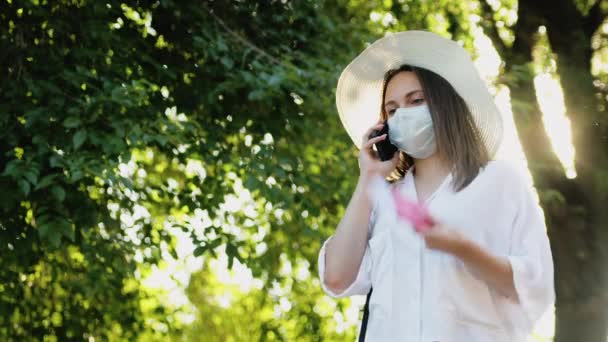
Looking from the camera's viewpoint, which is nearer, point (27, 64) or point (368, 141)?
point (368, 141)

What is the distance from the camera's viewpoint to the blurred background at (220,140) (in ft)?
17.1

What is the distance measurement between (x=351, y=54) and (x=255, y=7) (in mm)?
723

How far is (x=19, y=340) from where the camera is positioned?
7.02 m

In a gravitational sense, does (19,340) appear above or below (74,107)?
below

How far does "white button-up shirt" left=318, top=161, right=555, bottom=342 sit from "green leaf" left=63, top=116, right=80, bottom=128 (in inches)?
110

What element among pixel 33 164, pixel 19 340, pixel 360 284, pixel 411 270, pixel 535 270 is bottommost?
pixel 19 340

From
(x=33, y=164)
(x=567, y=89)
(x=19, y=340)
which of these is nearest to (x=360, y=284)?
(x=567, y=89)

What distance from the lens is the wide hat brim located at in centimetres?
289

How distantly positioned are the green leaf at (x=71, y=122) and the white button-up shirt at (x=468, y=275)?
9.14ft

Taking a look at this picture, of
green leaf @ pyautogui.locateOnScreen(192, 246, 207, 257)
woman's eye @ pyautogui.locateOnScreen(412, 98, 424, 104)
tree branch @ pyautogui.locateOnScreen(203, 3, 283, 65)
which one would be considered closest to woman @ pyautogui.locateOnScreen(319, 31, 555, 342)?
woman's eye @ pyautogui.locateOnScreen(412, 98, 424, 104)

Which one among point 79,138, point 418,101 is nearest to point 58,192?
point 79,138

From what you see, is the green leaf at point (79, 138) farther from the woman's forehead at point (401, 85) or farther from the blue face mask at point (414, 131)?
the blue face mask at point (414, 131)

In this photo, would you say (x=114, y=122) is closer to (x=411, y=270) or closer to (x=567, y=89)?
(x=567, y=89)

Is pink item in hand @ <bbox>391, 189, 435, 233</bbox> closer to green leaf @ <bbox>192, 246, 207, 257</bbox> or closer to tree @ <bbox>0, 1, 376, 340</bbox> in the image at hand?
tree @ <bbox>0, 1, 376, 340</bbox>
